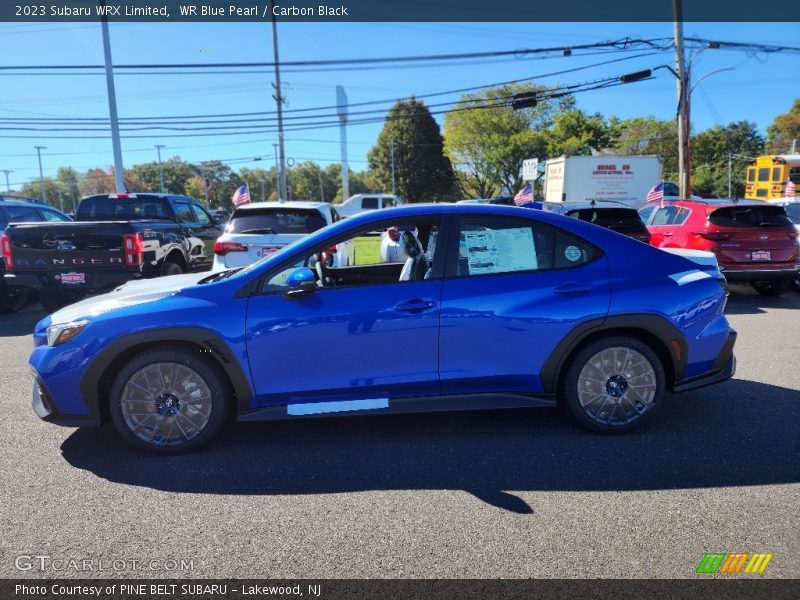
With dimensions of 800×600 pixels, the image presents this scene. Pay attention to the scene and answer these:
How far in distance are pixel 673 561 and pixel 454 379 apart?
163 centimetres

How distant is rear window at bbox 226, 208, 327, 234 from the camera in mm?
7812

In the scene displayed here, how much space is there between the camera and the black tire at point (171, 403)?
3.60m

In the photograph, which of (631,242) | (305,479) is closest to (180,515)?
(305,479)

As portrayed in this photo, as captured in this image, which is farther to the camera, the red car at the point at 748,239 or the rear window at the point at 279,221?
the red car at the point at 748,239

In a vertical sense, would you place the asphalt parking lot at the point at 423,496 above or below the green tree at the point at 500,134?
below

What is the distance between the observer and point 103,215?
10.6m

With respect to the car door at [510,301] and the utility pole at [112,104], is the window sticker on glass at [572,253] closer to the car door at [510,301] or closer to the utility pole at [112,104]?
the car door at [510,301]

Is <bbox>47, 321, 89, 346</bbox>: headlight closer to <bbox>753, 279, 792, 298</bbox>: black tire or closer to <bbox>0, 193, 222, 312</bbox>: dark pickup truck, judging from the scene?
<bbox>0, 193, 222, 312</bbox>: dark pickup truck

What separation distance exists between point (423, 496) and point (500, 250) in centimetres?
174

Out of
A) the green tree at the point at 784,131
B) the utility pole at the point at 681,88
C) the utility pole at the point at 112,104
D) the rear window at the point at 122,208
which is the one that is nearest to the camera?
the rear window at the point at 122,208

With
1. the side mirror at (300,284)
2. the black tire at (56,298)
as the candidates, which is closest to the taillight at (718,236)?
the side mirror at (300,284)

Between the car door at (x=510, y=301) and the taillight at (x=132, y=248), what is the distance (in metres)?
5.57

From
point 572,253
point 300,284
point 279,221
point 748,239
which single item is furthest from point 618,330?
point 748,239

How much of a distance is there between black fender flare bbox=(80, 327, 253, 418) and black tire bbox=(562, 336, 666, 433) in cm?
225
